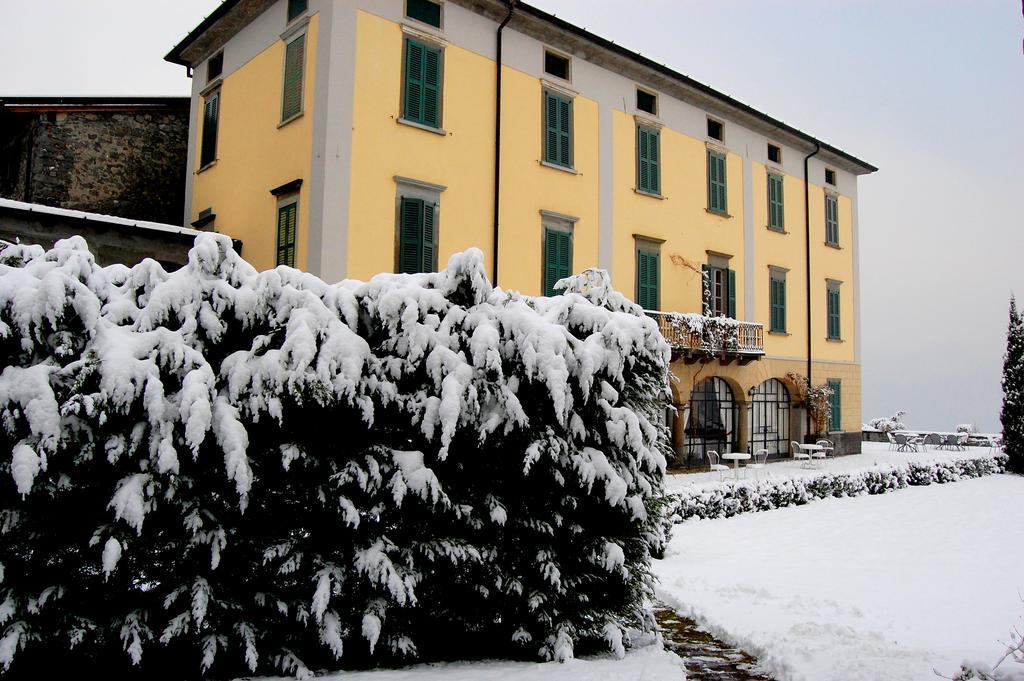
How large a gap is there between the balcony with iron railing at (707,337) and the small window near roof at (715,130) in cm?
502

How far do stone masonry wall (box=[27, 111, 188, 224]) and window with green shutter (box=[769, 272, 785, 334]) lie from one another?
16.3 metres

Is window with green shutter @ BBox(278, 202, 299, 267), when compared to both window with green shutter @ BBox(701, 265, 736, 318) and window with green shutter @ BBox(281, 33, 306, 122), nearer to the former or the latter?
window with green shutter @ BBox(281, 33, 306, 122)

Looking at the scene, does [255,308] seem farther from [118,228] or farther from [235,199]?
[235,199]

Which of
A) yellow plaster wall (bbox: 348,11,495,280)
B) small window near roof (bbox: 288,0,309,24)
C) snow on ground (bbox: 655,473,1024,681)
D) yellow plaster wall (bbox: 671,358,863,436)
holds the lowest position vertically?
snow on ground (bbox: 655,473,1024,681)

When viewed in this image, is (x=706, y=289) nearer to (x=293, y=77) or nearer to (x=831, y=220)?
(x=831, y=220)

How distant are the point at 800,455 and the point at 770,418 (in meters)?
1.64

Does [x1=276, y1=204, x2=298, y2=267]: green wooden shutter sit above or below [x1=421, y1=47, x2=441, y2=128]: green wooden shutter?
below

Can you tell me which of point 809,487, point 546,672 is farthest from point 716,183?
point 546,672

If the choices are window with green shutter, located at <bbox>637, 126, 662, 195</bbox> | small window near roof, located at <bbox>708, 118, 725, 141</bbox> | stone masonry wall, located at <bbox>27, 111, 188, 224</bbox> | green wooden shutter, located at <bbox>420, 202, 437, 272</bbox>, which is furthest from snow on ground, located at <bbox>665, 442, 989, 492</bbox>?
stone masonry wall, located at <bbox>27, 111, 188, 224</bbox>

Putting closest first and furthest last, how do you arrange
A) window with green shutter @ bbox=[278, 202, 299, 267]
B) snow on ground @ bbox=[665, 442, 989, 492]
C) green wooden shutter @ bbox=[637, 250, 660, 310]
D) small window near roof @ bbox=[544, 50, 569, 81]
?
1. window with green shutter @ bbox=[278, 202, 299, 267]
2. snow on ground @ bbox=[665, 442, 989, 492]
3. small window near roof @ bbox=[544, 50, 569, 81]
4. green wooden shutter @ bbox=[637, 250, 660, 310]

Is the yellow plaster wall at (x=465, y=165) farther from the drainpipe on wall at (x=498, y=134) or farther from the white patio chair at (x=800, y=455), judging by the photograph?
the white patio chair at (x=800, y=455)

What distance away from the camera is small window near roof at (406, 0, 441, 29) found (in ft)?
43.7

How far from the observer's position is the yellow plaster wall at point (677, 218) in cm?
1698

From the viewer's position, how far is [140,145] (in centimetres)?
1650
